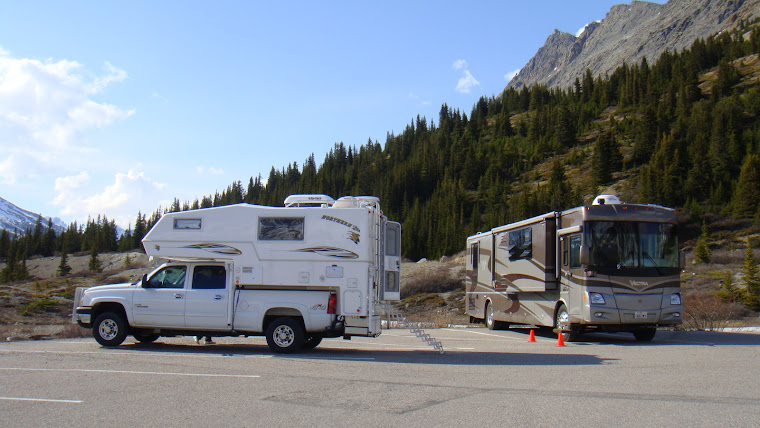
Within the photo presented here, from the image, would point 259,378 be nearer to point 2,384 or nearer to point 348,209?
point 2,384

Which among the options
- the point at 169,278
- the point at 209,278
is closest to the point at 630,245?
the point at 209,278

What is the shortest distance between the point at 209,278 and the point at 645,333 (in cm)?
1117

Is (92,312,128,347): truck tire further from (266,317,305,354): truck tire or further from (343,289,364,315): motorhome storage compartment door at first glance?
(343,289,364,315): motorhome storage compartment door

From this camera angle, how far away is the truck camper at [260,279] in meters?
12.8

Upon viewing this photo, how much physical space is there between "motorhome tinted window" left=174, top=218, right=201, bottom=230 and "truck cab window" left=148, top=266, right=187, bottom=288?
863mm

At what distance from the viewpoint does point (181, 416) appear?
6.70 m

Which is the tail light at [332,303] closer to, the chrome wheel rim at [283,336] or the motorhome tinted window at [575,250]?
the chrome wheel rim at [283,336]

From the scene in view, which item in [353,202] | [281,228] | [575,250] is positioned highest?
[353,202]

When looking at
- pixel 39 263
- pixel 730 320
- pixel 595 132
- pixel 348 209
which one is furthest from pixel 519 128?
pixel 348 209

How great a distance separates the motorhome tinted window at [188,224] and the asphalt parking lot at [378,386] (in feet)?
8.44

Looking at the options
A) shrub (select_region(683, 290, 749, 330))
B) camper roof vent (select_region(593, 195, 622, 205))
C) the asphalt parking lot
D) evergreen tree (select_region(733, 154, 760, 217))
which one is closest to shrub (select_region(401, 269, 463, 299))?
shrub (select_region(683, 290, 749, 330))

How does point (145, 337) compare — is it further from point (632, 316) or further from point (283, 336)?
point (632, 316)

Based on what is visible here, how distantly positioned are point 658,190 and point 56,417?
3422 inches

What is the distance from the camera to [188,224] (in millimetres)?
13344
